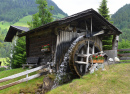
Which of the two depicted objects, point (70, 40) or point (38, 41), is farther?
point (38, 41)

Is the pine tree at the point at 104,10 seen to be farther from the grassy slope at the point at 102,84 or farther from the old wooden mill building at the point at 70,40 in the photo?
the grassy slope at the point at 102,84

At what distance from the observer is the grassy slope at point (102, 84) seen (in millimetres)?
6156

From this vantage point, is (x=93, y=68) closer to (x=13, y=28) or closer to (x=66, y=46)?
(x=66, y=46)

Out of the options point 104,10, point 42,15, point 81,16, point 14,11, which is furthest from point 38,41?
point 14,11

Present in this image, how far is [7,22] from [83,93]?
137 m

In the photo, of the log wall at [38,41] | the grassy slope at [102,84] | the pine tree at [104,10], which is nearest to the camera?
the grassy slope at [102,84]

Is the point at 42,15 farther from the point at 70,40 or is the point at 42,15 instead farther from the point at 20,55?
the point at 70,40

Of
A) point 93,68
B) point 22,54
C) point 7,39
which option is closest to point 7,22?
point 7,39

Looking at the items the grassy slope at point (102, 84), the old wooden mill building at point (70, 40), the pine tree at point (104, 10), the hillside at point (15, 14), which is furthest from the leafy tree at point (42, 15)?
the hillside at point (15, 14)

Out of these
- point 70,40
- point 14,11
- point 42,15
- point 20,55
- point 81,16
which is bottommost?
point 20,55

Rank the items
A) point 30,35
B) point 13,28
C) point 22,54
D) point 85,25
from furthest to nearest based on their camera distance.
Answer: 1. point 13,28
2. point 22,54
3. point 30,35
4. point 85,25

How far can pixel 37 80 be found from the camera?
8117 millimetres

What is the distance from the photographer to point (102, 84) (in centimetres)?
668

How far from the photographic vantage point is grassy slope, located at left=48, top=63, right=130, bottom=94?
20.2 feet
